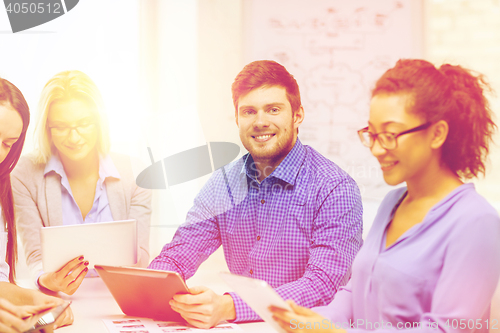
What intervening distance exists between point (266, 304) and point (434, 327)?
0.32 metres

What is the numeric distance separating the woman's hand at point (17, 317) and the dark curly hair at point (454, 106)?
3.25ft

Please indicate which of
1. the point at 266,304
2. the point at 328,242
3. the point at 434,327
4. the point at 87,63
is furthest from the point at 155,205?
the point at 434,327

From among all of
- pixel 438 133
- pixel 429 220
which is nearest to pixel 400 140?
pixel 438 133

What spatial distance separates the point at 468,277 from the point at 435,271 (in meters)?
Answer: 0.07

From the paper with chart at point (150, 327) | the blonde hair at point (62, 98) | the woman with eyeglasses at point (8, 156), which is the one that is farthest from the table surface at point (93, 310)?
the blonde hair at point (62, 98)

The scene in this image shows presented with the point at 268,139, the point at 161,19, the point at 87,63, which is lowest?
the point at 268,139

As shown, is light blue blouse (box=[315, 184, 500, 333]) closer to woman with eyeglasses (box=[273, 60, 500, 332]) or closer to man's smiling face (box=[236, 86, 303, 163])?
woman with eyeglasses (box=[273, 60, 500, 332])

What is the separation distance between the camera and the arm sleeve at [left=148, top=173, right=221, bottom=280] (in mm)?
1572

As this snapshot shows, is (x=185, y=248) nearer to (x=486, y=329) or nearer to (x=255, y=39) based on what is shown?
(x=486, y=329)

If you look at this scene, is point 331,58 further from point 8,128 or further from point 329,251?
point 8,128

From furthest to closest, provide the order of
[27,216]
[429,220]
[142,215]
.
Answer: [142,215] → [27,216] → [429,220]

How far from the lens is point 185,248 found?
1616 millimetres

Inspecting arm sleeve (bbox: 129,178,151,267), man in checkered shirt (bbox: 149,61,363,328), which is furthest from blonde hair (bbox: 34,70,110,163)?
man in checkered shirt (bbox: 149,61,363,328)

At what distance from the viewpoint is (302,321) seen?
93 cm
